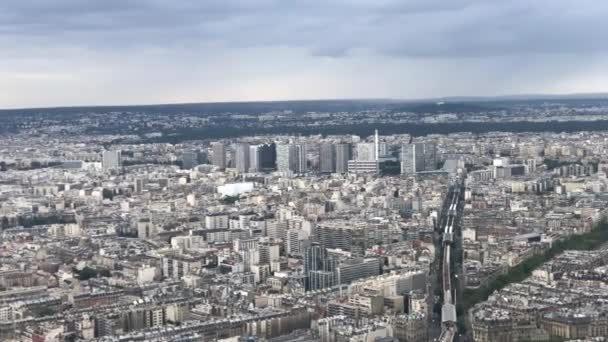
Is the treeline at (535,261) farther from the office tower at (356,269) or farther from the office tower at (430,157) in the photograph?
the office tower at (430,157)

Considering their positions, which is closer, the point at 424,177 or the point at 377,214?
the point at 377,214

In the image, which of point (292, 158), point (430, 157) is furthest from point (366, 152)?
point (430, 157)

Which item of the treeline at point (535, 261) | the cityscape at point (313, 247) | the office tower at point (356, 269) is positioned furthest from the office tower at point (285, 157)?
the office tower at point (356, 269)

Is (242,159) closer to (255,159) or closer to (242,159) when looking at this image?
(242,159)

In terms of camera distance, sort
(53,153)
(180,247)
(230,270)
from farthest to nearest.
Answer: (53,153), (180,247), (230,270)

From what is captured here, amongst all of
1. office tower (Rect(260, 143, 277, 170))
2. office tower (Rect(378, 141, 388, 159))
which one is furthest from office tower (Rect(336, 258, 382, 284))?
office tower (Rect(378, 141, 388, 159))

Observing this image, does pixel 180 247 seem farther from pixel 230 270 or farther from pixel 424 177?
pixel 424 177

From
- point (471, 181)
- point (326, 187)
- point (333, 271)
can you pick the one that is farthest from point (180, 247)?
point (471, 181)

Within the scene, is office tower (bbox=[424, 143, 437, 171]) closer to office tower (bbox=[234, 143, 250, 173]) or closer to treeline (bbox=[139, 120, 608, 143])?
office tower (bbox=[234, 143, 250, 173])
